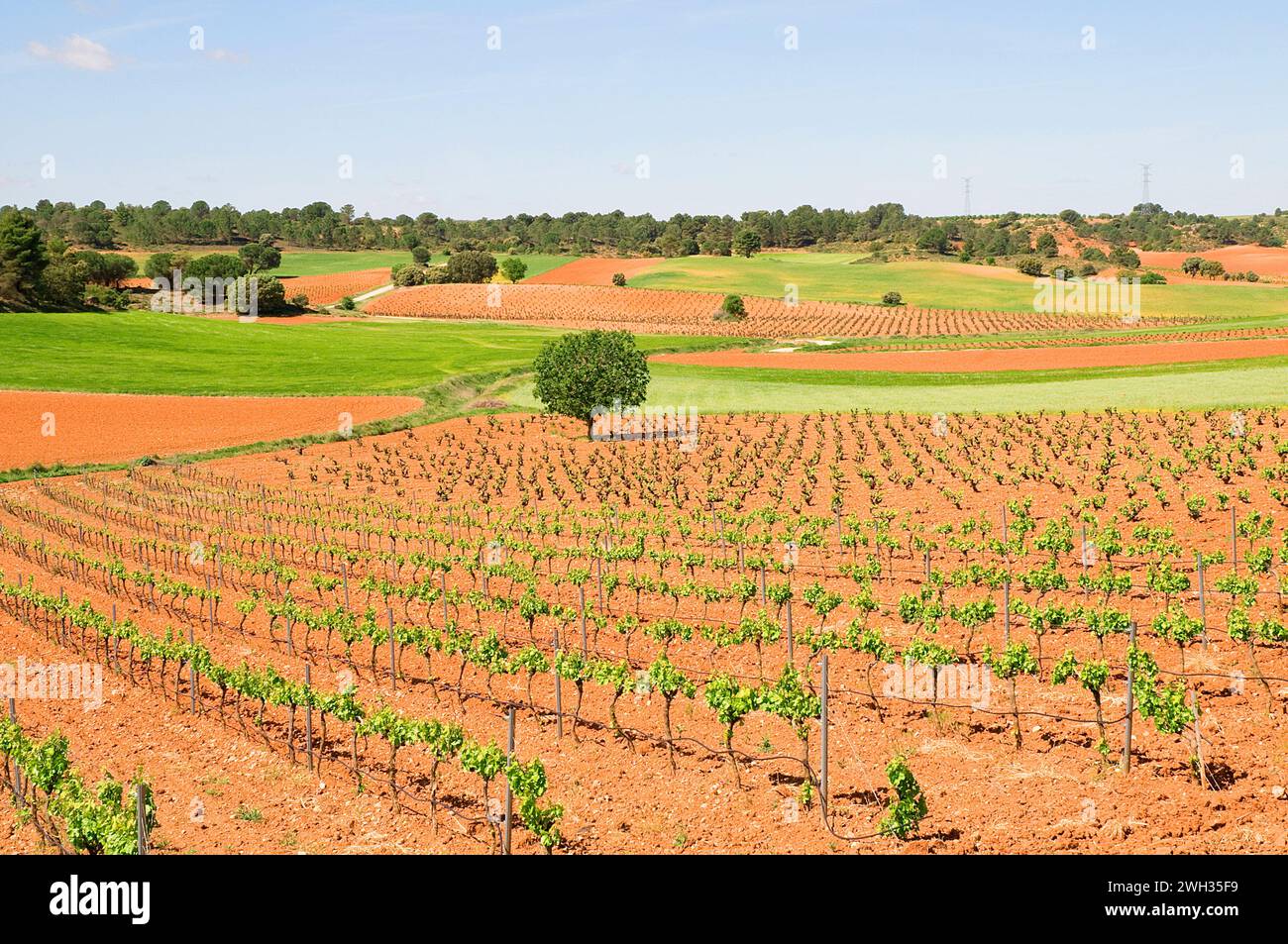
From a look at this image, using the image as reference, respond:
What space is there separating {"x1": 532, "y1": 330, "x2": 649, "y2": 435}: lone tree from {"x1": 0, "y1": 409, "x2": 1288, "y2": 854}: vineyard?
1056 centimetres

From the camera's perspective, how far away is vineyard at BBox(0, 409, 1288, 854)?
1586cm

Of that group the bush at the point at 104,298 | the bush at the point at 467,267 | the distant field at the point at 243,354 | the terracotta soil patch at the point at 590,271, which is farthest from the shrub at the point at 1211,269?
the bush at the point at 104,298

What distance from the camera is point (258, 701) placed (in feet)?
74.5

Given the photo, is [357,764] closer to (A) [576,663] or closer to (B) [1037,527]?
(A) [576,663]

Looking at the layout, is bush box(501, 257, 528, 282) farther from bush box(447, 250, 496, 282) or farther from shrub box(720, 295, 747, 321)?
shrub box(720, 295, 747, 321)

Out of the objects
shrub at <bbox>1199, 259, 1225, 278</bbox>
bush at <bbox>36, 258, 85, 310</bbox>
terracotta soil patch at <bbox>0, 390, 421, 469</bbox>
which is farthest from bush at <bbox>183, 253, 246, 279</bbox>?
shrub at <bbox>1199, 259, 1225, 278</bbox>

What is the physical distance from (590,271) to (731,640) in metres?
168

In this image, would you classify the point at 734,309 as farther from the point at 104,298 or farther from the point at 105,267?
the point at 105,267

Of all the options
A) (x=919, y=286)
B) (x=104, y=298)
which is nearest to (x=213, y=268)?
(x=104, y=298)

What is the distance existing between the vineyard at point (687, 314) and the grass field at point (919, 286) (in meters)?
9.60

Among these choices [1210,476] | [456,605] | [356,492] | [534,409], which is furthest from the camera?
[534,409]
